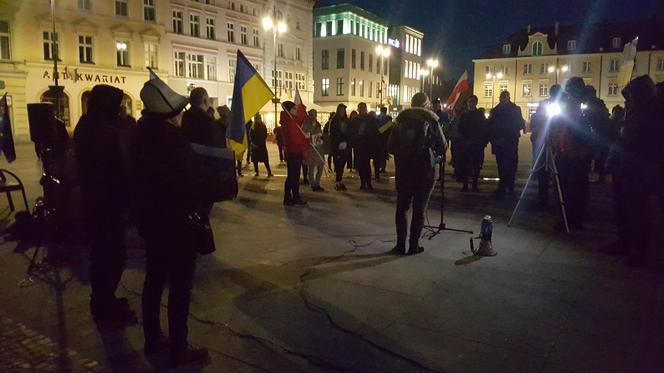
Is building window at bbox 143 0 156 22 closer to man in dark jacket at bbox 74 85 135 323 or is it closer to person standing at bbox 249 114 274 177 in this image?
person standing at bbox 249 114 274 177

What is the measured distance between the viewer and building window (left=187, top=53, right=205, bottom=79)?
145ft

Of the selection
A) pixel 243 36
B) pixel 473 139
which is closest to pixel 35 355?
pixel 473 139

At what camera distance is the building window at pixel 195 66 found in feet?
145

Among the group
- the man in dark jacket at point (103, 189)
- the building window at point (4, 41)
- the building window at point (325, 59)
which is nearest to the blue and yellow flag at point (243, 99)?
the man in dark jacket at point (103, 189)

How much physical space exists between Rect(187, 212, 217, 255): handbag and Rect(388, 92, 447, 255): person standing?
3.35 metres

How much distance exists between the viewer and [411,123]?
21.6 feet

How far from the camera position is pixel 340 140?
13617 mm

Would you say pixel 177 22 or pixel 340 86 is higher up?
pixel 177 22

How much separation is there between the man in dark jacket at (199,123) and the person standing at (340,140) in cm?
753

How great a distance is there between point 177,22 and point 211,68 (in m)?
4.68

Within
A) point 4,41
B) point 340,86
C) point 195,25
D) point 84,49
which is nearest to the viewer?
point 4,41

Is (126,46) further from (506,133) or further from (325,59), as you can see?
(506,133)

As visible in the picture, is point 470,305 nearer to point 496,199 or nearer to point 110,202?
point 110,202

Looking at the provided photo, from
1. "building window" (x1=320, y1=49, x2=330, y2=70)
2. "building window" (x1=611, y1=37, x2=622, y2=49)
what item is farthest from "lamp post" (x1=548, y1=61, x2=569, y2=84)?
"building window" (x1=320, y1=49, x2=330, y2=70)
